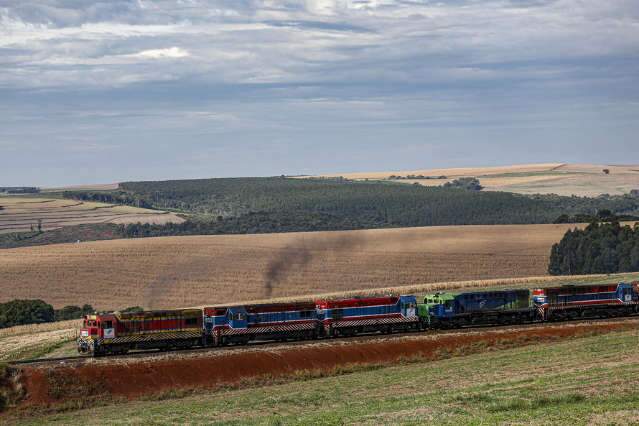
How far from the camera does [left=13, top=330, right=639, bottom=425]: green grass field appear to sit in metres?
30.6

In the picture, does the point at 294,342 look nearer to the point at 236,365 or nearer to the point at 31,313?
the point at 236,365

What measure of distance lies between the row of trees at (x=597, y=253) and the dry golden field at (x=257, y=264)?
10.1ft

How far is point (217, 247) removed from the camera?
153000 mm

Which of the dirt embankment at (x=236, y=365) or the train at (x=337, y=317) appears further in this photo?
the train at (x=337, y=317)

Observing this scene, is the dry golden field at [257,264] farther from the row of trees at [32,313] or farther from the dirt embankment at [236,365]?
the dirt embankment at [236,365]

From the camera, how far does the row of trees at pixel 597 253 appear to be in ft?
443

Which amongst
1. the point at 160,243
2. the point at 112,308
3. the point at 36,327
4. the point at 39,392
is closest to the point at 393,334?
the point at 39,392

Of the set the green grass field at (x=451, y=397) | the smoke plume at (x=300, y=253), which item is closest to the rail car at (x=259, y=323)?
the green grass field at (x=451, y=397)

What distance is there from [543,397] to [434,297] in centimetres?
3510

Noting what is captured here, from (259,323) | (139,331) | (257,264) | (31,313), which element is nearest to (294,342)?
(259,323)

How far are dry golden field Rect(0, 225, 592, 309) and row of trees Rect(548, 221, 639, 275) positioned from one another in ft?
10.1

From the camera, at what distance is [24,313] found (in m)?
100

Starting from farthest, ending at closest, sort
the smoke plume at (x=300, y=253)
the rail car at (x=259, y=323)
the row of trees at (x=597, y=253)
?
1. the row of trees at (x=597, y=253)
2. the smoke plume at (x=300, y=253)
3. the rail car at (x=259, y=323)

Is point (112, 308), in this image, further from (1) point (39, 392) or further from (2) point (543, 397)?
(2) point (543, 397)
